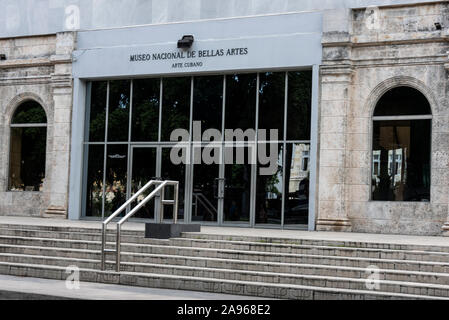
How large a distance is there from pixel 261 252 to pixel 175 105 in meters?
7.22

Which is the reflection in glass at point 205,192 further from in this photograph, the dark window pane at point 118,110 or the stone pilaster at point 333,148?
the stone pilaster at point 333,148

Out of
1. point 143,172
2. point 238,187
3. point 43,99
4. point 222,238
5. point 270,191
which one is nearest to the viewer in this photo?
point 222,238

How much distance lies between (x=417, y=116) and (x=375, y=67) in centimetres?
148

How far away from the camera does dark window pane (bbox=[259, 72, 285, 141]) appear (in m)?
17.1

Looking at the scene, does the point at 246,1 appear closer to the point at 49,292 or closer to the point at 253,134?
the point at 253,134

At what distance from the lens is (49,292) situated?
9.90 m

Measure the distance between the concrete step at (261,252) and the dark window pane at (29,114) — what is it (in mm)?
7044

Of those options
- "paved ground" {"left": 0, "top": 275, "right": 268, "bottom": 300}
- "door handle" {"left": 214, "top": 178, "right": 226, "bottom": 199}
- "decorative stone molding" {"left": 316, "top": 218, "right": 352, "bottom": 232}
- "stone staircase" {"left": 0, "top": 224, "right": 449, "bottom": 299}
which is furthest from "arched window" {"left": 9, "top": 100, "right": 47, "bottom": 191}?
"paved ground" {"left": 0, "top": 275, "right": 268, "bottom": 300}

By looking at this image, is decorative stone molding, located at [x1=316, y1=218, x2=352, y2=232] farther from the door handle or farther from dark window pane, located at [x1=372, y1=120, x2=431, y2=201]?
the door handle

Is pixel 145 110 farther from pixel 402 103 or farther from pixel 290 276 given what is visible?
pixel 290 276

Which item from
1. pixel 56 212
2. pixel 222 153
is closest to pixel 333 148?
pixel 222 153

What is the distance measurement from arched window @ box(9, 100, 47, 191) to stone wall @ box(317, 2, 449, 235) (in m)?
8.14

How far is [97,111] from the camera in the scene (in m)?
19.2
